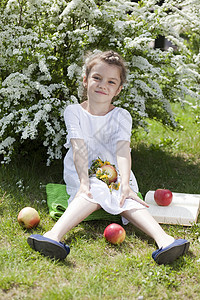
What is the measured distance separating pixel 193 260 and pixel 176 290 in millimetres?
333

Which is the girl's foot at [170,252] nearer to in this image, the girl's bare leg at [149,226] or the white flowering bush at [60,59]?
the girl's bare leg at [149,226]

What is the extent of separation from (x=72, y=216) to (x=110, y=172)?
1.77 ft

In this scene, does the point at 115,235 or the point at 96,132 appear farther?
the point at 96,132

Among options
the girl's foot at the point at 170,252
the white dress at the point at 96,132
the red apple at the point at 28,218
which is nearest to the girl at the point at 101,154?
the white dress at the point at 96,132

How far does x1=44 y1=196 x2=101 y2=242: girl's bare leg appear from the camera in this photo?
7.78 ft

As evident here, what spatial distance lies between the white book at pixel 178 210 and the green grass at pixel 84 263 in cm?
5

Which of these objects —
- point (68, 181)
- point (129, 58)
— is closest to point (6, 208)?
point (68, 181)

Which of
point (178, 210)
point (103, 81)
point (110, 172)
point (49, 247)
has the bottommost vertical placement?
point (178, 210)

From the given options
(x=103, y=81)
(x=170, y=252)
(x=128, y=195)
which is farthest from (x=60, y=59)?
(x=170, y=252)

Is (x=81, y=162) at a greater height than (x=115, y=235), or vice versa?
(x=81, y=162)

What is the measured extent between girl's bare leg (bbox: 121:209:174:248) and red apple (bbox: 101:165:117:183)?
310mm

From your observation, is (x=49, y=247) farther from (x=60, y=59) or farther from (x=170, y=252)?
(x=60, y=59)

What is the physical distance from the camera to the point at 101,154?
310cm

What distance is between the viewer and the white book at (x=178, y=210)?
283 centimetres
